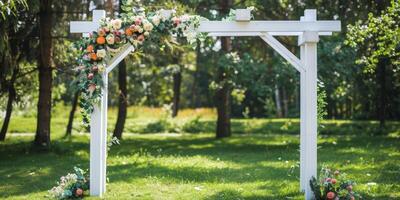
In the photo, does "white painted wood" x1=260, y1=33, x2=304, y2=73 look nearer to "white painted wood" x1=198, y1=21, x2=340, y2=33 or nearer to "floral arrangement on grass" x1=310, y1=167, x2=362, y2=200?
"white painted wood" x1=198, y1=21, x2=340, y2=33

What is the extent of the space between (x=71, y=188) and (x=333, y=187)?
390cm

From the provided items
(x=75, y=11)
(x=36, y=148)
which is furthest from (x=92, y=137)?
(x=75, y=11)

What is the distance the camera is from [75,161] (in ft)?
41.5

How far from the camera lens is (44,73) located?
573 inches

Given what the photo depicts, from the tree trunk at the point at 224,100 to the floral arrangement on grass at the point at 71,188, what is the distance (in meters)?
10.7

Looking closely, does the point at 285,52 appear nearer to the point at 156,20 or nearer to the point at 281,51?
the point at 281,51

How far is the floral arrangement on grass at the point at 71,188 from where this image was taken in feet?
26.3

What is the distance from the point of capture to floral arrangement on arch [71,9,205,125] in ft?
25.7

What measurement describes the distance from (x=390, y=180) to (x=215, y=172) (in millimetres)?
3298

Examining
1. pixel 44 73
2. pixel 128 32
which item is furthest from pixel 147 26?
pixel 44 73

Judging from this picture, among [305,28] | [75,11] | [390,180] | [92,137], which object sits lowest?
[390,180]

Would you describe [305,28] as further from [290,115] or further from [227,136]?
[290,115]

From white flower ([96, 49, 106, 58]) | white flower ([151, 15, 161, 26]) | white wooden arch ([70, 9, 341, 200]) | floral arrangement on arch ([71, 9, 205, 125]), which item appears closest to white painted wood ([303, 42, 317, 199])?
white wooden arch ([70, 9, 341, 200])

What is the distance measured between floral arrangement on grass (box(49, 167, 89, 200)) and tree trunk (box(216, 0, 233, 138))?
10684mm
